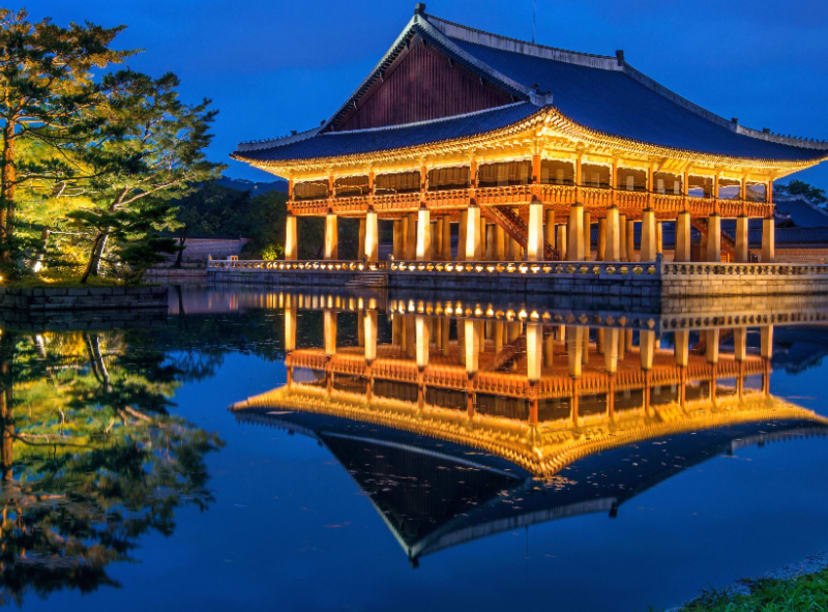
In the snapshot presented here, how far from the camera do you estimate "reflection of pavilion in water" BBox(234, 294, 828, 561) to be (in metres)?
6.68

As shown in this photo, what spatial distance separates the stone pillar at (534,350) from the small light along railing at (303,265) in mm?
23844

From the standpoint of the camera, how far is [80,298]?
88.5 ft

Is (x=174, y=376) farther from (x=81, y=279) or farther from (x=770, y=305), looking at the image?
(x=770, y=305)

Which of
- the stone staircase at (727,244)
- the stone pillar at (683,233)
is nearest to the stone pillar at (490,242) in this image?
the stone pillar at (683,233)

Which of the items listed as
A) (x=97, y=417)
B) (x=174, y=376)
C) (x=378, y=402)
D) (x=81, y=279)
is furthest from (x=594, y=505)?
(x=81, y=279)

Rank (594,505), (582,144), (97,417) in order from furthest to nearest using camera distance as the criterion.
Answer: (582,144) < (97,417) < (594,505)

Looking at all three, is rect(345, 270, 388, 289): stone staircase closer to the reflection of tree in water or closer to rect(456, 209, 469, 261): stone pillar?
rect(456, 209, 469, 261): stone pillar

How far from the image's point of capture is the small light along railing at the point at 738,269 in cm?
3325

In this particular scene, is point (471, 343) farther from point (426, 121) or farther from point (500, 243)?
point (500, 243)

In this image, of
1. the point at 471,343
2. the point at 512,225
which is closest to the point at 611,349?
the point at 471,343

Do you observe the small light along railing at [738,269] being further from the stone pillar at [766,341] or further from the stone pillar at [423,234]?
the stone pillar at [423,234]

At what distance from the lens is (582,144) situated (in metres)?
38.9

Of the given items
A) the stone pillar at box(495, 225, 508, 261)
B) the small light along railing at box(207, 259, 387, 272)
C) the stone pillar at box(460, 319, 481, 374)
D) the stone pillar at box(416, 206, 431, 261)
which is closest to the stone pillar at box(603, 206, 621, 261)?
the stone pillar at box(416, 206, 431, 261)

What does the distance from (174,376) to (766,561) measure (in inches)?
382
